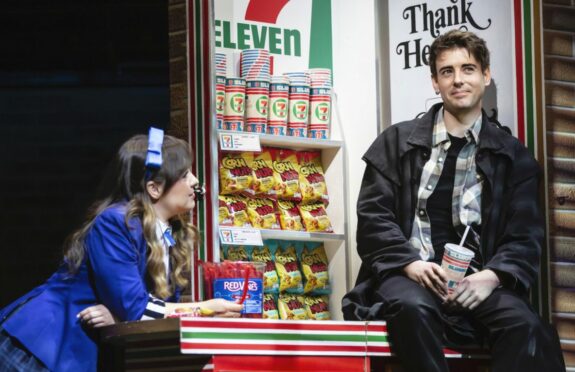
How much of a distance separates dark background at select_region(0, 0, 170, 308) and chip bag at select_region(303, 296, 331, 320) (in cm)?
390

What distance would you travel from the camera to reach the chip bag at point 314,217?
504 cm

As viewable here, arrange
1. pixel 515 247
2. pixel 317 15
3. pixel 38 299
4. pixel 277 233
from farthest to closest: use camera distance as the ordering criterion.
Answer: pixel 317 15 < pixel 277 233 < pixel 515 247 < pixel 38 299

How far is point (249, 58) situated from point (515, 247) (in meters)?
1.47

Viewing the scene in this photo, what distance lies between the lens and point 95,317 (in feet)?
11.7

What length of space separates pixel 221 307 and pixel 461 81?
4.41 ft

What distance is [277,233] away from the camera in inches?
193

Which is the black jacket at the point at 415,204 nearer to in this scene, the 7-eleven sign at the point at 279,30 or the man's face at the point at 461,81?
the man's face at the point at 461,81

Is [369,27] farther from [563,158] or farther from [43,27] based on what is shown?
[43,27]

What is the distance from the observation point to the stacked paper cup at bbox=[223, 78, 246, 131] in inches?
191

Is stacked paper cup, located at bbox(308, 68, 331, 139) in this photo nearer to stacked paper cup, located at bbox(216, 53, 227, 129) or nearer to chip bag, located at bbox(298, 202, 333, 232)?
chip bag, located at bbox(298, 202, 333, 232)

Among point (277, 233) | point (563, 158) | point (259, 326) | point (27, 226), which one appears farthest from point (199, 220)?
point (27, 226)

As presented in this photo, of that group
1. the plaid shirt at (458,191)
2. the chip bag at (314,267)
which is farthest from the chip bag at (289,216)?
the plaid shirt at (458,191)

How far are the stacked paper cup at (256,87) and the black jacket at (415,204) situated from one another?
0.66 meters

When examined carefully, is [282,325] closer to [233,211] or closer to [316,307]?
[233,211]
